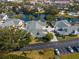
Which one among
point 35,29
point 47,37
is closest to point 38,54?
point 47,37

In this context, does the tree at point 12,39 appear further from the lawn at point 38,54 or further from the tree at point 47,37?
the tree at point 47,37

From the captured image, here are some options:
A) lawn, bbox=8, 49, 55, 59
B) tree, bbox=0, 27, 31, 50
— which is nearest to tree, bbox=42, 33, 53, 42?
tree, bbox=0, 27, 31, 50

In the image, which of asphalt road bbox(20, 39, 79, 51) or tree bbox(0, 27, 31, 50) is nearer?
tree bbox(0, 27, 31, 50)

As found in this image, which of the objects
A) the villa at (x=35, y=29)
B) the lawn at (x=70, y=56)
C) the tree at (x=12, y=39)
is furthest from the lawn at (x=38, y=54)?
the villa at (x=35, y=29)

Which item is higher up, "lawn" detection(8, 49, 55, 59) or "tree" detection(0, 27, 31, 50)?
"tree" detection(0, 27, 31, 50)

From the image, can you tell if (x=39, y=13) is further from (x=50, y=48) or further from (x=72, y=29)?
(x=50, y=48)

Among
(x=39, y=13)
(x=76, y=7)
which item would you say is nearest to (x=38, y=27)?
(x=39, y=13)

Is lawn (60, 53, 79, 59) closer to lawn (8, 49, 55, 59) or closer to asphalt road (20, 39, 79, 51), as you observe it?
lawn (8, 49, 55, 59)

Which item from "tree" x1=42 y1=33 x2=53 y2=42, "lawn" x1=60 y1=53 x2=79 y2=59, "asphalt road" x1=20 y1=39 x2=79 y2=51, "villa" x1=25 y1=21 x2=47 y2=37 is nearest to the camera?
"lawn" x1=60 y1=53 x2=79 y2=59

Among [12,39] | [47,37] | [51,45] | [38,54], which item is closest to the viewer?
[38,54]

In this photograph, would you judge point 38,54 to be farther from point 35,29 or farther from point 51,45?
point 35,29

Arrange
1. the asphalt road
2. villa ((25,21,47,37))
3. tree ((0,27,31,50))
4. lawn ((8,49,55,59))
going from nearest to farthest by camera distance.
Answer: lawn ((8,49,55,59))
tree ((0,27,31,50))
the asphalt road
villa ((25,21,47,37))
